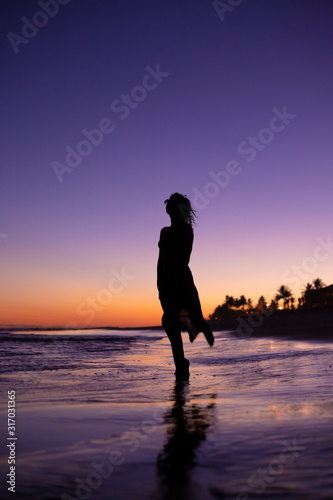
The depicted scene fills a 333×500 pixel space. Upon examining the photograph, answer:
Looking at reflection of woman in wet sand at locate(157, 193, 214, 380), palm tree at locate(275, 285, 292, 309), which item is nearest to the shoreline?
reflection of woman in wet sand at locate(157, 193, 214, 380)

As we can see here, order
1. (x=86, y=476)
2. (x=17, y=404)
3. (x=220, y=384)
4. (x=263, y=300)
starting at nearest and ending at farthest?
1. (x=86, y=476)
2. (x=17, y=404)
3. (x=220, y=384)
4. (x=263, y=300)

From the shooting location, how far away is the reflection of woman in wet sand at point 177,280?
5312 mm

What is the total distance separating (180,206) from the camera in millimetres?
5527

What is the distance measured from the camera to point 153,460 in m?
1.73

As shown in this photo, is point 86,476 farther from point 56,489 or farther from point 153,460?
point 153,460

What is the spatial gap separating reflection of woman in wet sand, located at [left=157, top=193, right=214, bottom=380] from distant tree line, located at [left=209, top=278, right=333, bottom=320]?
58.8m

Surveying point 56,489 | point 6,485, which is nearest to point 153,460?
point 56,489

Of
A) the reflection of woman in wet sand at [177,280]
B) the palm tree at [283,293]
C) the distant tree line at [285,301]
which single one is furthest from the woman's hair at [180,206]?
the palm tree at [283,293]

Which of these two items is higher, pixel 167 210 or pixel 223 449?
pixel 167 210

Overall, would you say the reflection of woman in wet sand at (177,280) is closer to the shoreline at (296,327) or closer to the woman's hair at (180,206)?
the woman's hair at (180,206)

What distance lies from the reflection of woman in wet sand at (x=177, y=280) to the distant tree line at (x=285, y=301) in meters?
58.8

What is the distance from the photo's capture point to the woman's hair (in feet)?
18.1

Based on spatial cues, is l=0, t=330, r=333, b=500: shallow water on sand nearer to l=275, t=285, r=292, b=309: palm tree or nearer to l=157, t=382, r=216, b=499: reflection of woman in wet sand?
l=157, t=382, r=216, b=499: reflection of woman in wet sand

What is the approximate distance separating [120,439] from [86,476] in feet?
1.88
